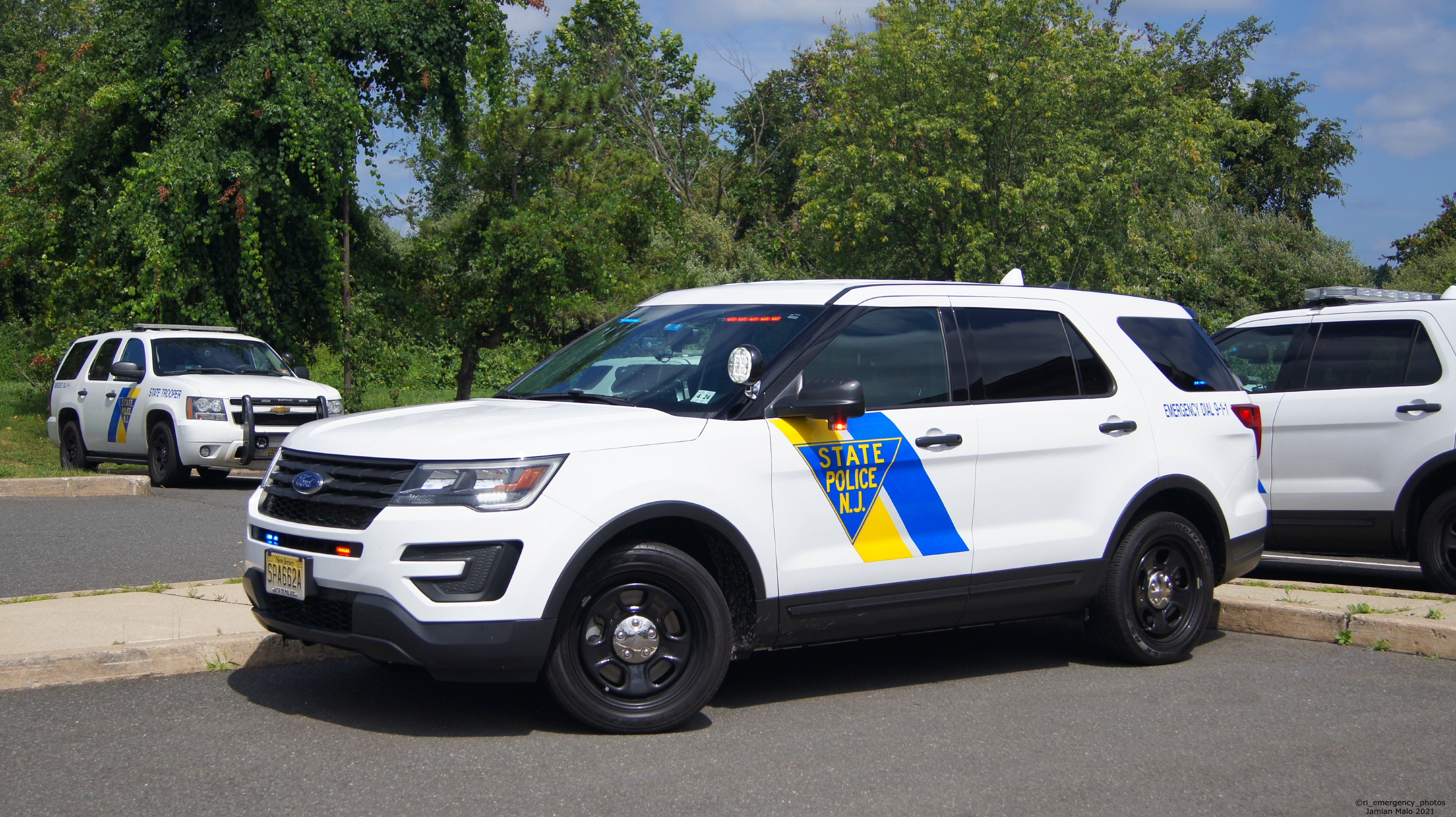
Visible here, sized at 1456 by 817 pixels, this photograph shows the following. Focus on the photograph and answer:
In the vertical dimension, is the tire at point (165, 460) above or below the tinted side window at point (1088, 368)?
below

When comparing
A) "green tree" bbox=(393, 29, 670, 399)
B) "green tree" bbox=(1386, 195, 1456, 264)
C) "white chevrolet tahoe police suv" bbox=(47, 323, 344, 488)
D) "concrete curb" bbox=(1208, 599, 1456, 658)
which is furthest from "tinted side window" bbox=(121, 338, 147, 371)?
"green tree" bbox=(1386, 195, 1456, 264)

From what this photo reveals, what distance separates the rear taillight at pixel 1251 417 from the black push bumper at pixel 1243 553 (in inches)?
18.5

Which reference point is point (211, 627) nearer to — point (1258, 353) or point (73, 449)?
point (1258, 353)

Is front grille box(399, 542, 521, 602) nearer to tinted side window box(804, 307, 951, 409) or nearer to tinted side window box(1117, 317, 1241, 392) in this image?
tinted side window box(804, 307, 951, 409)

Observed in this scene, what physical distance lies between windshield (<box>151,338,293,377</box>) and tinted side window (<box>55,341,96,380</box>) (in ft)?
6.32

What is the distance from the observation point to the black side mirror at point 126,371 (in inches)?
581

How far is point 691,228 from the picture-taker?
43.0m

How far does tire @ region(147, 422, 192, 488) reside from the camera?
14.6 meters

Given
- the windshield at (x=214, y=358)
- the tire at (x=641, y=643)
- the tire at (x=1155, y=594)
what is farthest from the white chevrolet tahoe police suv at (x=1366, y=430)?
the windshield at (x=214, y=358)

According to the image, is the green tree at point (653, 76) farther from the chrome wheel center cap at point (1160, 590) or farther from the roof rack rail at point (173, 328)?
the chrome wheel center cap at point (1160, 590)

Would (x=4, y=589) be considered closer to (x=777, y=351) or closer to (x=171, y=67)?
(x=777, y=351)

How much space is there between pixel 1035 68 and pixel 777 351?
917 inches

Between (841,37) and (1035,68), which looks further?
(841,37)

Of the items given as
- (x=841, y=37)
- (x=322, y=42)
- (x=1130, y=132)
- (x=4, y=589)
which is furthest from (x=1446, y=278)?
(x=4, y=589)
